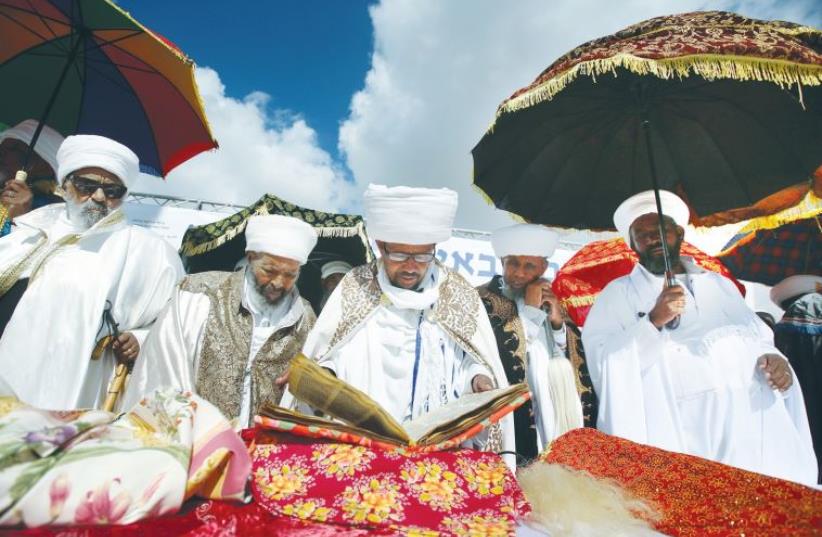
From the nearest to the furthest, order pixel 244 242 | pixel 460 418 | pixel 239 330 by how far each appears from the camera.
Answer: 1. pixel 460 418
2. pixel 239 330
3. pixel 244 242

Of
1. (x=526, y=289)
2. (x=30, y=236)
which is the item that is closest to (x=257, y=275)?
(x=30, y=236)

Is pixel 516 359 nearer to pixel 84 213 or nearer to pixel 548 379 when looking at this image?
pixel 548 379

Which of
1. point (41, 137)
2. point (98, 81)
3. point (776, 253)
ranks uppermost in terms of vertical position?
point (98, 81)

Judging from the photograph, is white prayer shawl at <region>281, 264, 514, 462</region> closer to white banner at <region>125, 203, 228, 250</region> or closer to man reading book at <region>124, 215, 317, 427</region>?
man reading book at <region>124, 215, 317, 427</region>

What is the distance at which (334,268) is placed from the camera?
4.74 metres

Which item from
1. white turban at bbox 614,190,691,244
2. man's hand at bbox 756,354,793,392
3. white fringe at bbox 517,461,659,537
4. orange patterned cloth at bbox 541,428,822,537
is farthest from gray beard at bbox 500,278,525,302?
white fringe at bbox 517,461,659,537

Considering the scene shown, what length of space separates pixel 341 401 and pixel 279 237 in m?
1.94

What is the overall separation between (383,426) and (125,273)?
97.6 inches

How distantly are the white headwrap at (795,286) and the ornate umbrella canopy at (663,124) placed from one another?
6.72ft

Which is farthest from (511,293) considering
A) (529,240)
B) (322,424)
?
(322,424)

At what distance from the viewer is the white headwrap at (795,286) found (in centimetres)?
482

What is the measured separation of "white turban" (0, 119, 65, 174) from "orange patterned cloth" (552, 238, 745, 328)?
506 centimetres

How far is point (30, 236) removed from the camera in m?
3.13

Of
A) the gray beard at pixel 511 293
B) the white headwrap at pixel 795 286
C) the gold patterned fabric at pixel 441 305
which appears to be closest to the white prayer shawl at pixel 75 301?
the gold patterned fabric at pixel 441 305
